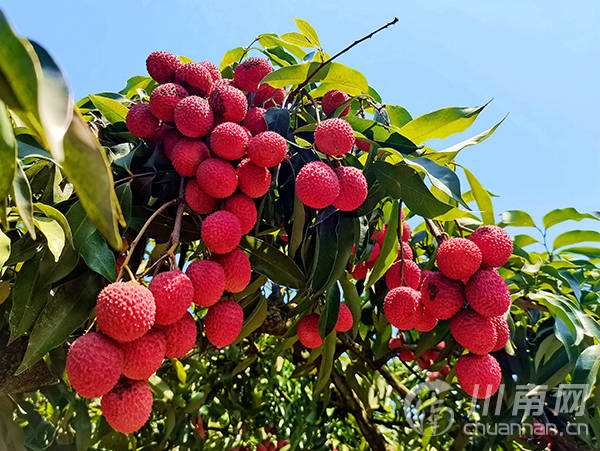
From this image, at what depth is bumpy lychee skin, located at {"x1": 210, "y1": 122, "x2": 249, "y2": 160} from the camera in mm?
836

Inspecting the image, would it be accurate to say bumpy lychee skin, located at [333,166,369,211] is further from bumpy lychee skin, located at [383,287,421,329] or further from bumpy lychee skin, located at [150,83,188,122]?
bumpy lychee skin, located at [150,83,188,122]

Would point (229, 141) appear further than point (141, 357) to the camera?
Yes

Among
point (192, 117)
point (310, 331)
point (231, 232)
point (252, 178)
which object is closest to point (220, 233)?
point (231, 232)

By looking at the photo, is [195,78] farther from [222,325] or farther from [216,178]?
[222,325]

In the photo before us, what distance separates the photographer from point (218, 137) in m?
0.84

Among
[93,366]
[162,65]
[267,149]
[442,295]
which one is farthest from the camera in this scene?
[162,65]

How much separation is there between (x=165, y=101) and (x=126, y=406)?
518 millimetres

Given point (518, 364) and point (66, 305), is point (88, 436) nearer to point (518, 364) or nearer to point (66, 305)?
point (66, 305)

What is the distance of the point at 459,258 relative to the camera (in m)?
0.88

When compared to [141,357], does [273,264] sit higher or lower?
higher

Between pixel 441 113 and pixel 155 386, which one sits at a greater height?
pixel 441 113

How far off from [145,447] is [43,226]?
1.39 m

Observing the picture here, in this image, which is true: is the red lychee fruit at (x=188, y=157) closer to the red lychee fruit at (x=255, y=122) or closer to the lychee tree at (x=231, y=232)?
the lychee tree at (x=231, y=232)

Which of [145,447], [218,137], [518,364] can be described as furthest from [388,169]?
[145,447]
